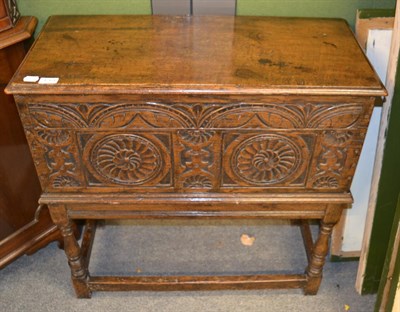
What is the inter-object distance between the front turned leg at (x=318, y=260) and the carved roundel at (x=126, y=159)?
705mm

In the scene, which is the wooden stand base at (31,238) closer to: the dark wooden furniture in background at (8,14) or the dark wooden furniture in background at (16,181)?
the dark wooden furniture in background at (16,181)

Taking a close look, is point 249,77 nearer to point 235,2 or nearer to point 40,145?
point 235,2

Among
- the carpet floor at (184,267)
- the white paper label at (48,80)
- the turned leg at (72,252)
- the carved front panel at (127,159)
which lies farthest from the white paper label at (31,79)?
the carpet floor at (184,267)

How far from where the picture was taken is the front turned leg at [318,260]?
2.08 meters

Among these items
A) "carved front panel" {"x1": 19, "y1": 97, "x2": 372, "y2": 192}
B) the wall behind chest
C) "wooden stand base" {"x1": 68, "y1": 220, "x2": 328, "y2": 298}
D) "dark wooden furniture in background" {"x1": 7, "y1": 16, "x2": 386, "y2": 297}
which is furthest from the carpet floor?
the wall behind chest

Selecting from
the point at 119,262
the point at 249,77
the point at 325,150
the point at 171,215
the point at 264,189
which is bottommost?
the point at 119,262

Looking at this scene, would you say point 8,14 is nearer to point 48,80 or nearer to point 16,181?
point 48,80

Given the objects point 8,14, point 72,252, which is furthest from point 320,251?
point 8,14

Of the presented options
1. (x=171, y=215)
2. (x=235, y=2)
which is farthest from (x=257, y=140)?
(x=235, y=2)

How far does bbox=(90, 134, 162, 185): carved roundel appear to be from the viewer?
A: 5.80 feet

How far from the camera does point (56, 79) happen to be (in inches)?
65.1

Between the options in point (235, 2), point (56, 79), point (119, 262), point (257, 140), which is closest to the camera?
point (56, 79)

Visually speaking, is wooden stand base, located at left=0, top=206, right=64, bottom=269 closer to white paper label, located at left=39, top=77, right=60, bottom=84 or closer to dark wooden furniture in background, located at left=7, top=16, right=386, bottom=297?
dark wooden furniture in background, located at left=7, top=16, right=386, bottom=297

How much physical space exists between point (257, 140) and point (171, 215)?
1.51 feet
